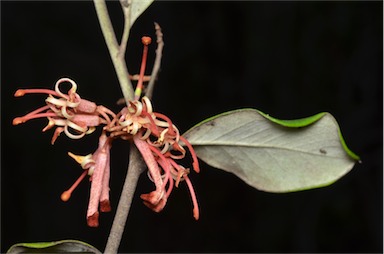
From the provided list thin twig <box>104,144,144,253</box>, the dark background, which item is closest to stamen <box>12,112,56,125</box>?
thin twig <box>104,144,144,253</box>


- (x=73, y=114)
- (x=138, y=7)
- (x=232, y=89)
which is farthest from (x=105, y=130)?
(x=232, y=89)

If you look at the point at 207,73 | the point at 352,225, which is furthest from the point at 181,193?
the point at 352,225

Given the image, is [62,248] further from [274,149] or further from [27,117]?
[274,149]

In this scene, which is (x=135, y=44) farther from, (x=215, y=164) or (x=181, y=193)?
(x=215, y=164)

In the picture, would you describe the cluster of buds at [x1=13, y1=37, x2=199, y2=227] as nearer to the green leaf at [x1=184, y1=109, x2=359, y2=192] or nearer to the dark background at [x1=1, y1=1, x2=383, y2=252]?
the green leaf at [x1=184, y1=109, x2=359, y2=192]

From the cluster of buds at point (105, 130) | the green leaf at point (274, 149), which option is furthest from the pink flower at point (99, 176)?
the green leaf at point (274, 149)

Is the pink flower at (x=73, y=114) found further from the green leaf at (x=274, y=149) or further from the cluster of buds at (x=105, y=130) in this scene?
the green leaf at (x=274, y=149)
